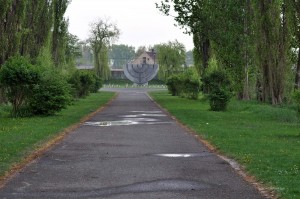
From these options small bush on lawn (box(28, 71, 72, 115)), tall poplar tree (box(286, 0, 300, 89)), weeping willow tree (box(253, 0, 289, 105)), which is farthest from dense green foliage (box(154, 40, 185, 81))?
small bush on lawn (box(28, 71, 72, 115))

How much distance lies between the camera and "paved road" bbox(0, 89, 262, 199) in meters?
8.65

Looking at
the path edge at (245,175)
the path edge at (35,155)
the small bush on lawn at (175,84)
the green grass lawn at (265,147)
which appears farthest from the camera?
the small bush on lawn at (175,84)

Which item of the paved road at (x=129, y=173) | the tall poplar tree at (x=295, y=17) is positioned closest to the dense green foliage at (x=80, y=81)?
the tall poplar tree at (x=295, y=17)

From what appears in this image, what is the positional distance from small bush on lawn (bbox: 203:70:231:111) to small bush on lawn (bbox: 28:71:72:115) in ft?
32.2

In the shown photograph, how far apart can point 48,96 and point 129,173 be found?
55.4 feet

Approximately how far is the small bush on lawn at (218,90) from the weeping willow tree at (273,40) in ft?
11.7

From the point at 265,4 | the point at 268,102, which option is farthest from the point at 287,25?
the point at 268,102

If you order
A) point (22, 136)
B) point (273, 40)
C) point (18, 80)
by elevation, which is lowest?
point (22, 136)

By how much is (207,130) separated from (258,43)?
734 inches

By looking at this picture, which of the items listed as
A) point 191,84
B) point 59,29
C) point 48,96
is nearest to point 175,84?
point 191,84

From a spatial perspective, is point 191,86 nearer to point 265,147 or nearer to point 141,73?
point 265,147

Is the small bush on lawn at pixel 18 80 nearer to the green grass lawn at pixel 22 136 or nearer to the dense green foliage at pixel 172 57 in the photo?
the green grass lawn at pixel 22 136

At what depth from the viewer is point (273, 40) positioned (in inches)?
1417

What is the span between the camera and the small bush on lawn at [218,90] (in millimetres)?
33125
